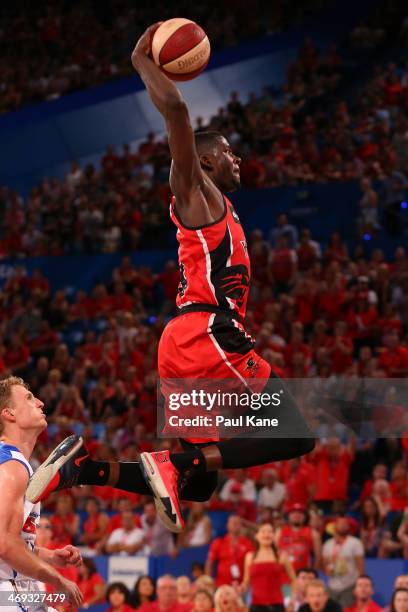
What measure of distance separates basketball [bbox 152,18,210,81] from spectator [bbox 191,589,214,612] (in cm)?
570

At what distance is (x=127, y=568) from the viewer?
11.2 metres

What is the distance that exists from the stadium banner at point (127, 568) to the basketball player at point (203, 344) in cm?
534

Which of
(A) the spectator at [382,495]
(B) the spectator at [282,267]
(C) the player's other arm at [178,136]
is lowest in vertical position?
(A) the spectator at [382,495]

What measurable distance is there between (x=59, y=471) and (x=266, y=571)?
4922mm

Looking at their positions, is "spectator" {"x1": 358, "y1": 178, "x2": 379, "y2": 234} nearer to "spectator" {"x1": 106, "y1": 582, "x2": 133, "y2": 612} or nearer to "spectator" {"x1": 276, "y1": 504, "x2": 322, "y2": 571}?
"spectator" {"x1": 276, "y1": 504, "x2": 322, "y2": 571}

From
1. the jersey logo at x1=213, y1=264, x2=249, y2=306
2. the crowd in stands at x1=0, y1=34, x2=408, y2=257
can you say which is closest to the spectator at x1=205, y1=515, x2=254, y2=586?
the jersey logo at x1=213, y1=264, x2=249, y2=306

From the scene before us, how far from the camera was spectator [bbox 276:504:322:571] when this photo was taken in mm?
10555

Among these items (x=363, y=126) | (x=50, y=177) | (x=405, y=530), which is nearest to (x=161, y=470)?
(x=405, y=530)

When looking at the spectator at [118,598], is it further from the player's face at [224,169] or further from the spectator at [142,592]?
the player's face at [224,169]

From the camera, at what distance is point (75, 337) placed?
57.1 ft

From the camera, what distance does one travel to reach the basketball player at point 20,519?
5074 millimetres

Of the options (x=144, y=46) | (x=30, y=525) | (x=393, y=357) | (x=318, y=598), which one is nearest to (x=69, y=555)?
(x=30, y=525)

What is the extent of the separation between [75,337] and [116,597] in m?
7.31

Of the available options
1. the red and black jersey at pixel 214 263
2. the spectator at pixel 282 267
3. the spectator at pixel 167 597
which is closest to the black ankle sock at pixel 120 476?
the red and black jersey at pixel 214 263
